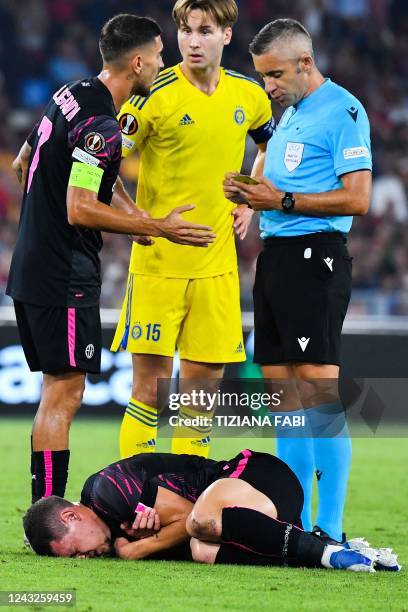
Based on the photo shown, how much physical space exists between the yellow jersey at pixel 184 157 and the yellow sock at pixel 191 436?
72 cm

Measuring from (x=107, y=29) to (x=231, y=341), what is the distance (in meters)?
1.70

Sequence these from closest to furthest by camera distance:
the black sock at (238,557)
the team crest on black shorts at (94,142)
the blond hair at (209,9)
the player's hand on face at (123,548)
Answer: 1. the black sock at (238,557)
2. the player's hand on face at (123,548)
3. the team crest on black shorts at (94,142)
4. the blond hair at (209,9)

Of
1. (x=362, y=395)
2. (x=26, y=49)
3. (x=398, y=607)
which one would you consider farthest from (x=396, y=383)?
(x=26, y=49)

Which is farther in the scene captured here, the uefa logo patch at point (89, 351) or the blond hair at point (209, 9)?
the blond hair at point (209, 9)

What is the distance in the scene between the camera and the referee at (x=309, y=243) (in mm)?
5340

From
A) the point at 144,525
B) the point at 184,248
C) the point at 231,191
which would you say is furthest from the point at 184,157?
the point at 144,525

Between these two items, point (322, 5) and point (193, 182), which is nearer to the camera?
point (193, 182)

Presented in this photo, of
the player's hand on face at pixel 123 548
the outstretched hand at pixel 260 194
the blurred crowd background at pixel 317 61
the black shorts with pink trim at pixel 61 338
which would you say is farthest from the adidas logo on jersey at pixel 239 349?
the blurred crowd background at pixel 317 61

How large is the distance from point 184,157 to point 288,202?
2.98 ft

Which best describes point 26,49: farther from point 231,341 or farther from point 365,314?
point 231,341

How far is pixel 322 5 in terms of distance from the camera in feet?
57.8

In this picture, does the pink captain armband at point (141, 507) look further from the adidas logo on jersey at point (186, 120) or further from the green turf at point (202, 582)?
the adidas logo on jersey at point (186, 120)

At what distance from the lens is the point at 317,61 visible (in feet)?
56.2

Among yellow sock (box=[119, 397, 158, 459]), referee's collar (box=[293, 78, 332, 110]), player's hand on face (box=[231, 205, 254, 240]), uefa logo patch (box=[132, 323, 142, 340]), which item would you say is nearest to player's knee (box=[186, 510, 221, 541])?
yellow sock (box=[119, 397, 158, 459])
